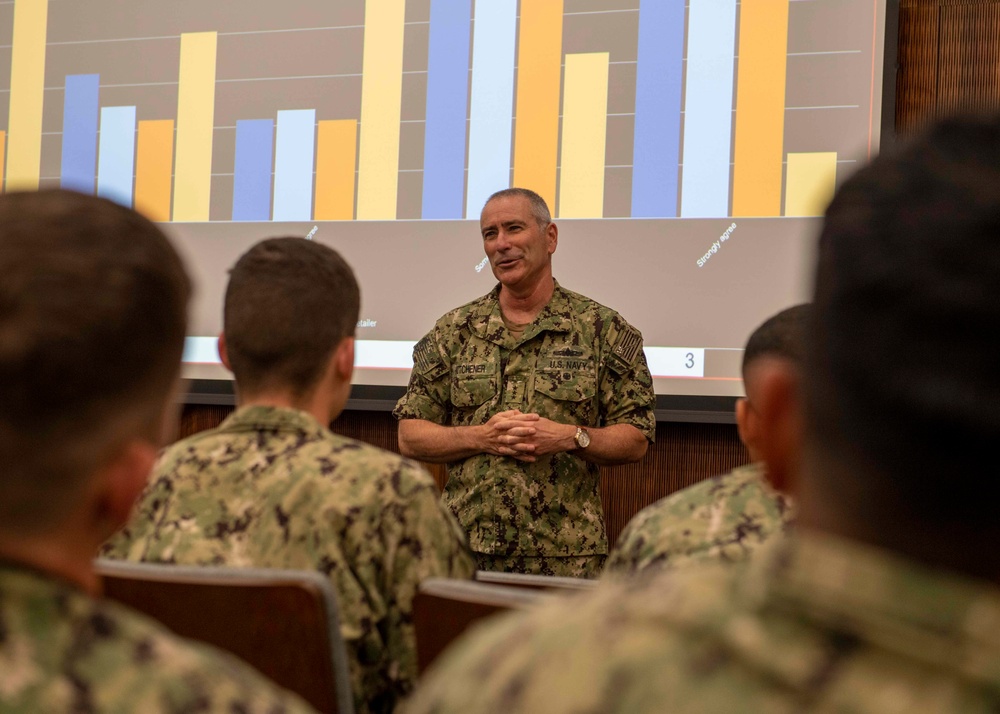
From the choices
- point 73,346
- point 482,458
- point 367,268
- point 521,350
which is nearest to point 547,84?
point 367,268

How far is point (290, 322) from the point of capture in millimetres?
1575

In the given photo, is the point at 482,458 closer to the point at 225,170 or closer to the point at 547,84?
the point at 547,84

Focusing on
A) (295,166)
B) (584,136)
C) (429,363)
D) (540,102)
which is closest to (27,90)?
(295,166)

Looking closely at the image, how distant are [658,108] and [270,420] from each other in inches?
106

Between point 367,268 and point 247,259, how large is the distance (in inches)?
97.3

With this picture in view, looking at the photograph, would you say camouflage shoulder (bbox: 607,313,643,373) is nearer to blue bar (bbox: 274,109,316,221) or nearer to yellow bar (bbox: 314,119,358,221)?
yellow bar (bbox: 314,119,358,221)

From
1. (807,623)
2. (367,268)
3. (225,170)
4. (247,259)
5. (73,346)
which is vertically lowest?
(807,623)

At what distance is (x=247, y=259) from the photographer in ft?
5.42

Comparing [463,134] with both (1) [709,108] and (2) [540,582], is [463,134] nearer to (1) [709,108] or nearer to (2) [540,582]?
(1) [709,108]

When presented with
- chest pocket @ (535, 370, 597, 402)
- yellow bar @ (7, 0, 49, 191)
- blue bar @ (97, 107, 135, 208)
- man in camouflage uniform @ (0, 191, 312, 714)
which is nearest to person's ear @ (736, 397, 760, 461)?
man in camouflage uniform @ (0, 191, 312, 714)

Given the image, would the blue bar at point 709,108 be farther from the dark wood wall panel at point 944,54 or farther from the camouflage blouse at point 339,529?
the camouflage blouse at point 339,529

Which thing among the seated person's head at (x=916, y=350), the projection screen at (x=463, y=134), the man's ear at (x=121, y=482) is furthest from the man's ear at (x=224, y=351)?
the projection screen at (x=463, y=134)

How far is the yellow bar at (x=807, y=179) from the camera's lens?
3629mm

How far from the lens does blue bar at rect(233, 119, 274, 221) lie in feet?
13.9
